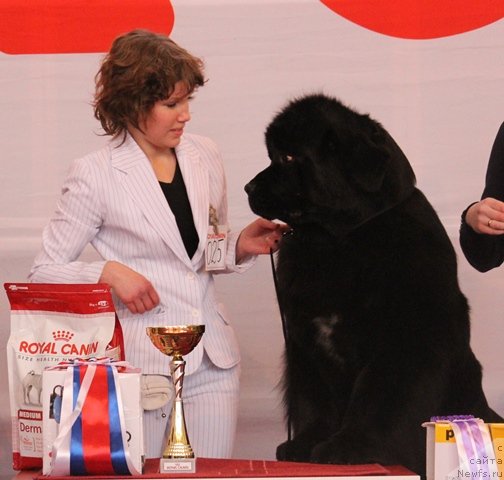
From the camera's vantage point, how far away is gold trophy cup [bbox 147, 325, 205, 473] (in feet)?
5.17

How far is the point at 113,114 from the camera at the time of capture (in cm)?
202

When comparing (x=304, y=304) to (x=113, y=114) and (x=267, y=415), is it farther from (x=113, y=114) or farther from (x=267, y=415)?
(x=267, y=415)

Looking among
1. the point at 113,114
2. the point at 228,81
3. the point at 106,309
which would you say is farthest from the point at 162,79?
the point at 228,81

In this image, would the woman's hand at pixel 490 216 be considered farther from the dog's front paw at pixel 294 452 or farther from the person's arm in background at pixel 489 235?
the dog's front paw at pixel 294 452

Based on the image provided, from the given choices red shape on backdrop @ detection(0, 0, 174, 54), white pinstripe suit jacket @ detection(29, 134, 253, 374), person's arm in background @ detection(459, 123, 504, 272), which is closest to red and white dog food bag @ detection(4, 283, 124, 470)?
white pinstripe suit jacket @ detection(29, 134, 253, 374)

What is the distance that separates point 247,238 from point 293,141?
0.27 meters

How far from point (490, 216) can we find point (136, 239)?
682 millimetres

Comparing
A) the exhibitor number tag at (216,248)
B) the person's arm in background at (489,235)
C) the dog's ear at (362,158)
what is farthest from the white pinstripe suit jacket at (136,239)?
the person's arm in background at (489,235)

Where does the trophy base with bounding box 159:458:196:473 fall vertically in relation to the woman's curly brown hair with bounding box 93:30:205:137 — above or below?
below

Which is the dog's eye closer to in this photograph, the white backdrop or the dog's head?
the dog's head

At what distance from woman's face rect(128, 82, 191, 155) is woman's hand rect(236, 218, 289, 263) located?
0.23m

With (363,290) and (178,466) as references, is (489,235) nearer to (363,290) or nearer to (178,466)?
(363,290)

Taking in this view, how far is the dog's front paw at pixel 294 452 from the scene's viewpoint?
185 centimetres

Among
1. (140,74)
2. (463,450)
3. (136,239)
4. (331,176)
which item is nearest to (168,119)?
(140,74)
